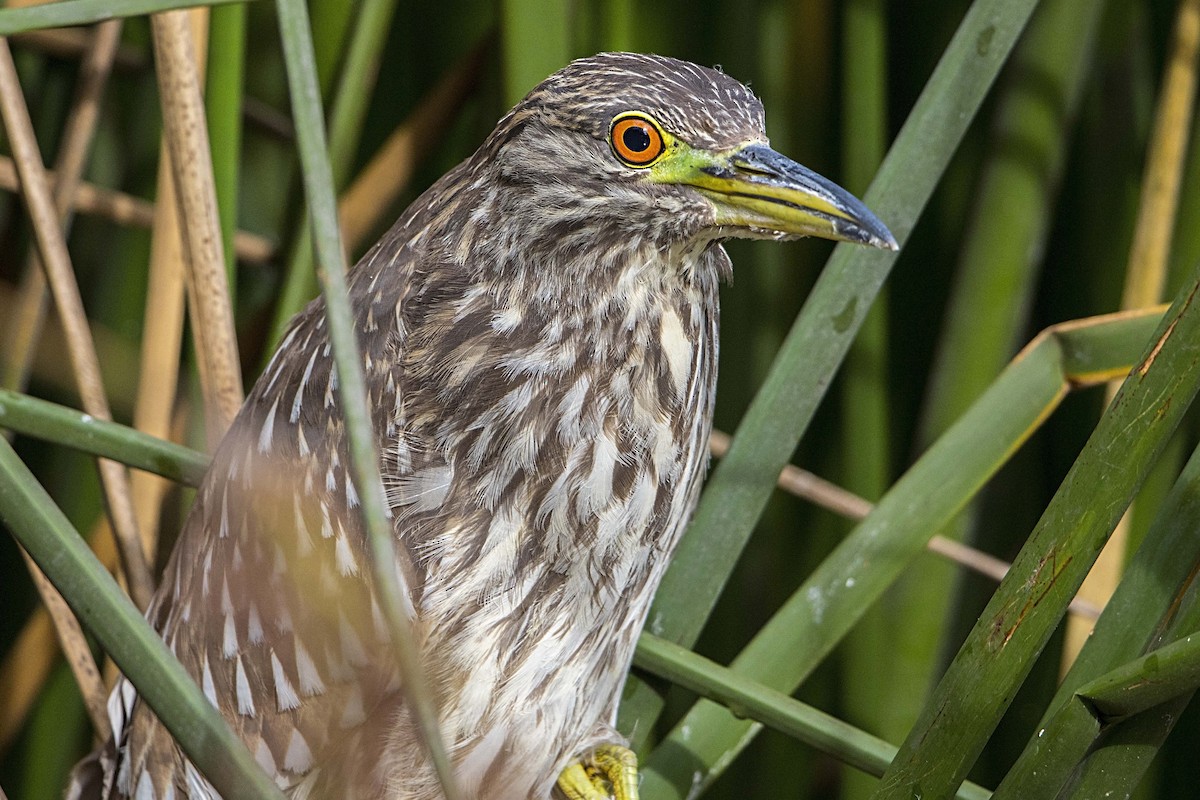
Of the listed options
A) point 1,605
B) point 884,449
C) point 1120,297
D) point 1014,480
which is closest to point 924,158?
point 884,449

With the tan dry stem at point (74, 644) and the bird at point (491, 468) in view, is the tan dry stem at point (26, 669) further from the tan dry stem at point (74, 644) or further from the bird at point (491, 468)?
the bird at point (491, 468)

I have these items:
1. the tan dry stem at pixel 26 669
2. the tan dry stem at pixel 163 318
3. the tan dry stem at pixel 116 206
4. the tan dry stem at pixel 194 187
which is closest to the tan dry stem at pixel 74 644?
the tan dry stem at pixel 163 318

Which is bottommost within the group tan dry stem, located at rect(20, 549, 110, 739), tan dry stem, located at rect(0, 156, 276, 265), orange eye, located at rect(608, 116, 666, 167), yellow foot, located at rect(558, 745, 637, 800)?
yellow foot, located at rect(558, 745, 637, 800)

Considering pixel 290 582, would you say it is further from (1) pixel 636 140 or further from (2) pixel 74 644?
(1) pixel 636 140

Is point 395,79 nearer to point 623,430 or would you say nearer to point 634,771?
point 623,430

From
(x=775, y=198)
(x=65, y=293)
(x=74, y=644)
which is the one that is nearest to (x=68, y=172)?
(x=65, y=293)

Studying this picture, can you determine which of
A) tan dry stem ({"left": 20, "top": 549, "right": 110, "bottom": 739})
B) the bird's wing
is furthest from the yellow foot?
tan dry stem ({"left": 20, "top": 549, "right": 110, "bottom": 739})

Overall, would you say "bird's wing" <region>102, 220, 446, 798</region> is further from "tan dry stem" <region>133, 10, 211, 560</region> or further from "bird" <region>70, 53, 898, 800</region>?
"tan dry stem" <region>133, 10, 211, 560</region>

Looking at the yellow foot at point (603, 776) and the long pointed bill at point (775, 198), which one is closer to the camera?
the long pointed bill at point (775, 198)
